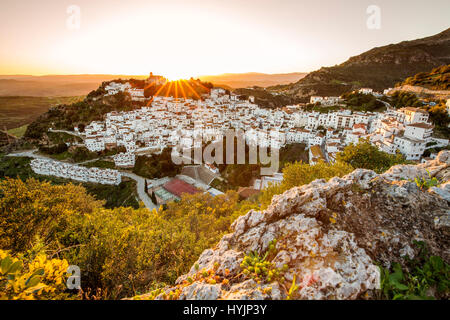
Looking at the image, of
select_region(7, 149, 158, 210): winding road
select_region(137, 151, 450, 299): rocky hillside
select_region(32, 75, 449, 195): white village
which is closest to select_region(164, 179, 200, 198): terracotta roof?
select_region(7, 149, 158, 210): winding road

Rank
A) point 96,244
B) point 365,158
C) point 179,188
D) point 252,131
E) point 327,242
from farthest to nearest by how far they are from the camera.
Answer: point 252,131 → point 179,188 → point 365,158 → point 96,244 → point 327,242

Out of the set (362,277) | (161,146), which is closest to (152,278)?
(362,277)

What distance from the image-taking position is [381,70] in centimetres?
10394

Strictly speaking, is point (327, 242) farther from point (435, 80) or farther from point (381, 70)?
point (381, 70)

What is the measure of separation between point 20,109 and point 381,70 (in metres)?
188

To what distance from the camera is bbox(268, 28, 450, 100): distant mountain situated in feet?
303

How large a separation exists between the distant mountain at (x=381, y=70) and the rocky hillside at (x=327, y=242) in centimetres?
9671

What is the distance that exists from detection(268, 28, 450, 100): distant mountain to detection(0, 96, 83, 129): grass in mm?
126524

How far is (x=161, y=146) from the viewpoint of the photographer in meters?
52.0

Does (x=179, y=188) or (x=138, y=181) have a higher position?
(x=179, y=188)

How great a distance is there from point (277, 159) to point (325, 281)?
127 feet

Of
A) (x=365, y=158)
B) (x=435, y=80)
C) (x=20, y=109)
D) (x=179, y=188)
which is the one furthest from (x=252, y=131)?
(x=20, y=109)

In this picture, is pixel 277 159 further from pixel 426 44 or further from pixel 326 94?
pixel 426 44

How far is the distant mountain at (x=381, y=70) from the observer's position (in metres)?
92.2
